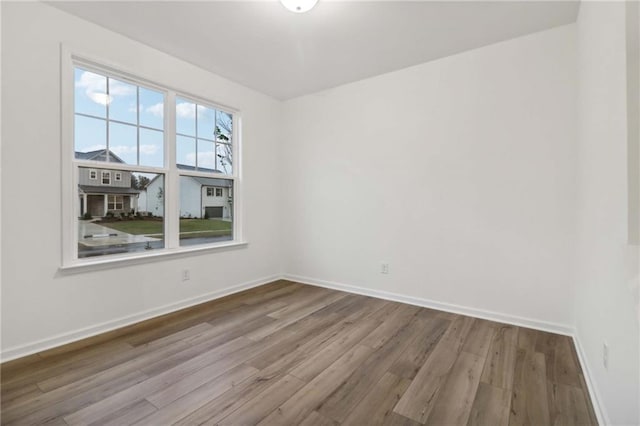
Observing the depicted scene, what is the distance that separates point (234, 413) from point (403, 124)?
3086 mm

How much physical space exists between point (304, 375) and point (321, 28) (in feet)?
9.21

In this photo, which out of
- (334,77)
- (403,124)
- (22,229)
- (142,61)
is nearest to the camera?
(22,229)

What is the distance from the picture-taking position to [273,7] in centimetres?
231

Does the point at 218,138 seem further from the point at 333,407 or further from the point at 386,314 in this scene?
the point at 333,407

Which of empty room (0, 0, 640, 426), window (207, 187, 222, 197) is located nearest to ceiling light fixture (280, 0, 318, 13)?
empty room (0, 0, 640, 426)

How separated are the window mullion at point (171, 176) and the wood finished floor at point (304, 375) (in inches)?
34.0

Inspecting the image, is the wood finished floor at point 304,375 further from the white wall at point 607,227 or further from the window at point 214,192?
the window at point 214,192

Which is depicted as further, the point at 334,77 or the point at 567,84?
the point at 334,77

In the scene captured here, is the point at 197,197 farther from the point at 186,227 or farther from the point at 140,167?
the point at 140,167


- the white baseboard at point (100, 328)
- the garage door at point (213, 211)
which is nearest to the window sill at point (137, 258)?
the garage door at point (213, 211)

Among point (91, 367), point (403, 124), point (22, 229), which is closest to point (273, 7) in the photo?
point (403, 124)

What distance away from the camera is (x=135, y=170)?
2846 millimetres

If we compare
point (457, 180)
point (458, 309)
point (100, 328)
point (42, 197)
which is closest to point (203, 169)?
point (42, 197)

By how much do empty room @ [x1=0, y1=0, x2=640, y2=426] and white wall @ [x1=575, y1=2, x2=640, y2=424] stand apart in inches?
0.9
